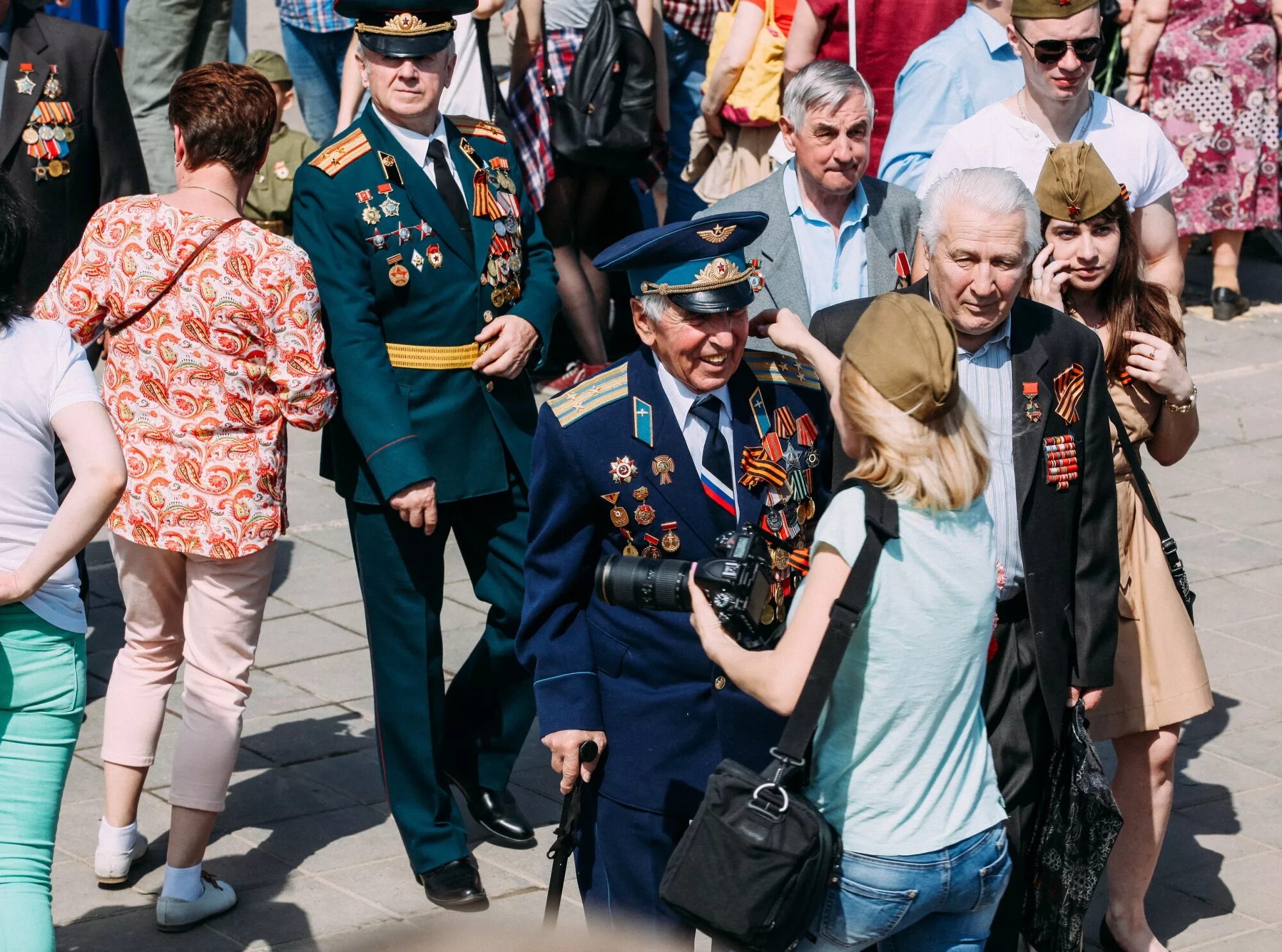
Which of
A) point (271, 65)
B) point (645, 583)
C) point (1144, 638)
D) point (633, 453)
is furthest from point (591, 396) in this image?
point (271, 65)

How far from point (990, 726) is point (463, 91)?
4.65 m

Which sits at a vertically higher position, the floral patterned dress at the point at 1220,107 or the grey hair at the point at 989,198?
the grey hair at the point at 989,198

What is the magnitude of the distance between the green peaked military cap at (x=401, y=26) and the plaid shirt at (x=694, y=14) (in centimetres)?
445

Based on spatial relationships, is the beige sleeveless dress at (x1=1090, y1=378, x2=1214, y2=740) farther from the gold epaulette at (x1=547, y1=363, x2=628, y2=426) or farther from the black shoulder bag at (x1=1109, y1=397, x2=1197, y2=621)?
the gold epaulette at (x1=547, y1=363, x2=628, y2=426)

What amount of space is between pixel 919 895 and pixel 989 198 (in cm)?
154

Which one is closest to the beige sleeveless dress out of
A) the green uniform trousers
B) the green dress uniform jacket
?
the green uniform trousers

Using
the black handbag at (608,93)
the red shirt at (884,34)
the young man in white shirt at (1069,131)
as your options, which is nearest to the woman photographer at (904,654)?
the young man in white shirt at (1069,131)

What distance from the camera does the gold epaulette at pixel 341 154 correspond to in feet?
15.4

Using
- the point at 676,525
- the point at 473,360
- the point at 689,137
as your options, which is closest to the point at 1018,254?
the point at 676,525

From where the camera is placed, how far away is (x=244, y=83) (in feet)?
15.0

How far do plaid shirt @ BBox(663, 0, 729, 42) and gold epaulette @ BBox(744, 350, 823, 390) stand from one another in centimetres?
539

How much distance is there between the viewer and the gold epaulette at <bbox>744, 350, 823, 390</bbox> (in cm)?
394

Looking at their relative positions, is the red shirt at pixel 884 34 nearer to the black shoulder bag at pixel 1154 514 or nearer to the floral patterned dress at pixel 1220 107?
the black shoulder bag at pixel 1154 514

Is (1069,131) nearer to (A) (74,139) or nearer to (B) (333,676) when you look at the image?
(B) (333,676)
